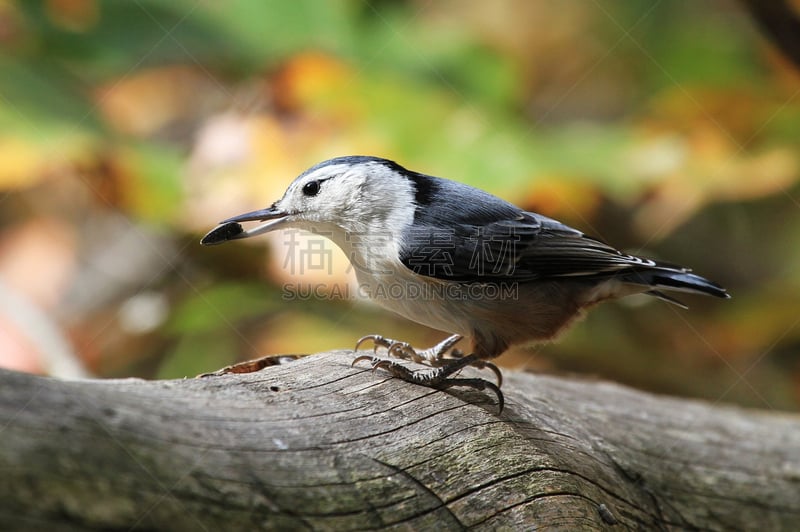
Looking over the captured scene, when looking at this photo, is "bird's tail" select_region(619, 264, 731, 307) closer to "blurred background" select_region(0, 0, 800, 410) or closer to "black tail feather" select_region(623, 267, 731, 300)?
"black tail feather" select_region(623, 267, 731, 300)

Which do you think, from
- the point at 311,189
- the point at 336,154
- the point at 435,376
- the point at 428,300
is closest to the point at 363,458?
the point at 435,376

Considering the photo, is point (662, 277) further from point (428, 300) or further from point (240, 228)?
point (240, 228)

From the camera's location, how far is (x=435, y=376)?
2.35 meters

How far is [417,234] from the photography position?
259cm

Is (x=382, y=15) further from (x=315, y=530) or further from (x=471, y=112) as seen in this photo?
(x=315, y=530)

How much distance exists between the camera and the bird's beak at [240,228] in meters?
2.71

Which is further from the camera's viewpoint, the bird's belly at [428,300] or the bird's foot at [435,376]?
the bird's belly at [428,300]

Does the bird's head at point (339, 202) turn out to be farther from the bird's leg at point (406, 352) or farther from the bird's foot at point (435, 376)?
the bird's foot at point (435, 376)

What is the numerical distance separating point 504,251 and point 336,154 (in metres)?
1.20

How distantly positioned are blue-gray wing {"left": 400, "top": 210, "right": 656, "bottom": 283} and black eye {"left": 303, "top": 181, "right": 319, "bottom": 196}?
390 mm

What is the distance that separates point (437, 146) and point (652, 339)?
181 centimetres

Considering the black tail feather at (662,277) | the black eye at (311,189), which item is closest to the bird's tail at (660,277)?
the black tail feather at (662,277)

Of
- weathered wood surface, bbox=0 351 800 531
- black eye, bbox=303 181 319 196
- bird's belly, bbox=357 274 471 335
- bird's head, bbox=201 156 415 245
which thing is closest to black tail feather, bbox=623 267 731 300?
weathered wood surface, bbox=0 351 800 531

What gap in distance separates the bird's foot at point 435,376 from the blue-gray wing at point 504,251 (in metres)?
0.32
